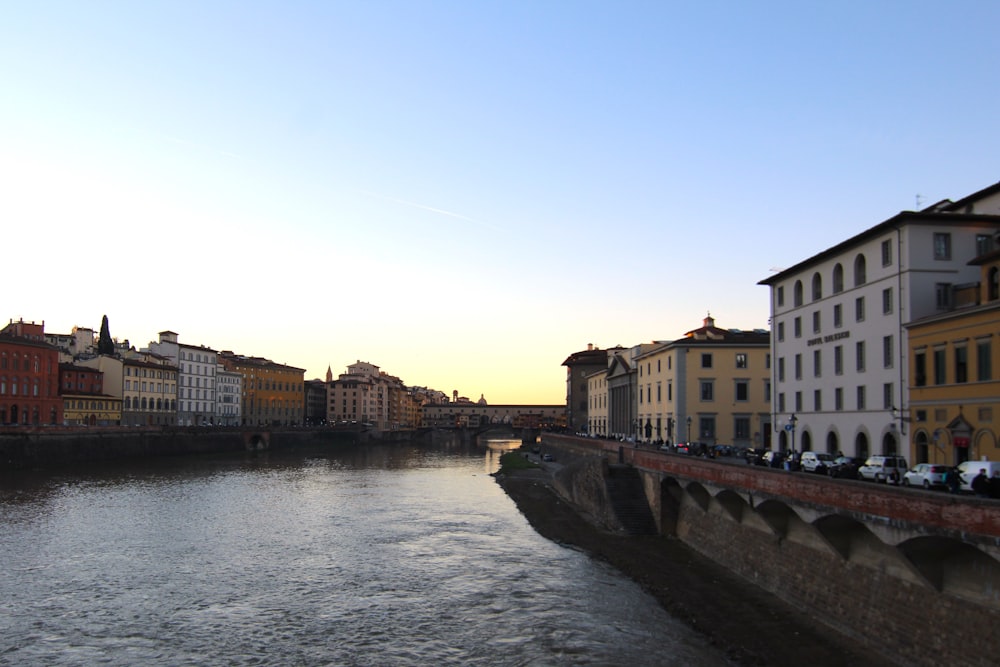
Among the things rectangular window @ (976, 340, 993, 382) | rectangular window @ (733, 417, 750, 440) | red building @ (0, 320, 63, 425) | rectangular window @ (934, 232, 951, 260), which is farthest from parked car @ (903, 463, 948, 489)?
red building @ (0, 320, 63, 425)

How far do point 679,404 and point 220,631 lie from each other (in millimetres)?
55464

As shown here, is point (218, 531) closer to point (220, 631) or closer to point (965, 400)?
point (220, 631)

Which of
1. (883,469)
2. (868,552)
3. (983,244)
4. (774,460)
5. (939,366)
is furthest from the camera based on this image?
(774,460)

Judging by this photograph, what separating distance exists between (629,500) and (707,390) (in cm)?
2986

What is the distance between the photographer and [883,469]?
109 ft

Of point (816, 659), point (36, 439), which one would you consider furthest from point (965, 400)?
point (36, 439)

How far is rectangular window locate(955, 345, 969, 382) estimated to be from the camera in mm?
37656

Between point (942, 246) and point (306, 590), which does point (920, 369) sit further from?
point (306, 590)

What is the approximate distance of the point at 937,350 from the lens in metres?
40.2

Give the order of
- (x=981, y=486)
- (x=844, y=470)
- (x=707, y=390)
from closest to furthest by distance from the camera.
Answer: (x=981, y=486) → (x=844, y=470) → (x=707, y=390)

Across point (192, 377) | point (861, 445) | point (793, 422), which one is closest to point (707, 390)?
point (793, 422)

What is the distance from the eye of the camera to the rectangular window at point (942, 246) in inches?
1706

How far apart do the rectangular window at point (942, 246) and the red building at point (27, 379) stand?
344ft

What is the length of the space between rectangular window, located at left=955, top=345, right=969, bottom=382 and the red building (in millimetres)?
105591
